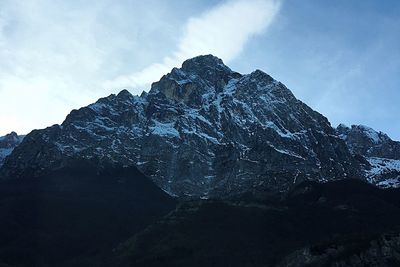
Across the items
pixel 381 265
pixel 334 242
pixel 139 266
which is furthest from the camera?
pixel 139 266

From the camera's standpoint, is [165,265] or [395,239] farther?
[165,265]

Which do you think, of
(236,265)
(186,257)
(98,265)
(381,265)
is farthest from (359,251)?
(98,265)

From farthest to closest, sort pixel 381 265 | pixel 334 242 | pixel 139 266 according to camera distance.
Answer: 1. pixel 139 266
2. pixel 334 242
3. pixel 381 265

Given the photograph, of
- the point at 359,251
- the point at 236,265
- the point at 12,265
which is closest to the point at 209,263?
the point at 236,265

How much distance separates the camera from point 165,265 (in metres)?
192

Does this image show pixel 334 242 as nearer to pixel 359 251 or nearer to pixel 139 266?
pixel 359 251

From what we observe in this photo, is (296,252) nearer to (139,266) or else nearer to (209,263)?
(209,263)

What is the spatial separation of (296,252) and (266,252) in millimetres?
12506

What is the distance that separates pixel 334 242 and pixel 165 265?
43.0 metres

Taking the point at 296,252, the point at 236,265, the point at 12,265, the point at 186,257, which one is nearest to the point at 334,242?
the point at 296,252

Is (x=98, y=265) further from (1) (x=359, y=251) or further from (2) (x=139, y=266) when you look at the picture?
(1) (x=359, y=251)

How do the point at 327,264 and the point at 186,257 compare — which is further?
the point at 186,257

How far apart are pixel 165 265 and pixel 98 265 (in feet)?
62.6

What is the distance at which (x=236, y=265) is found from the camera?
18538cm
